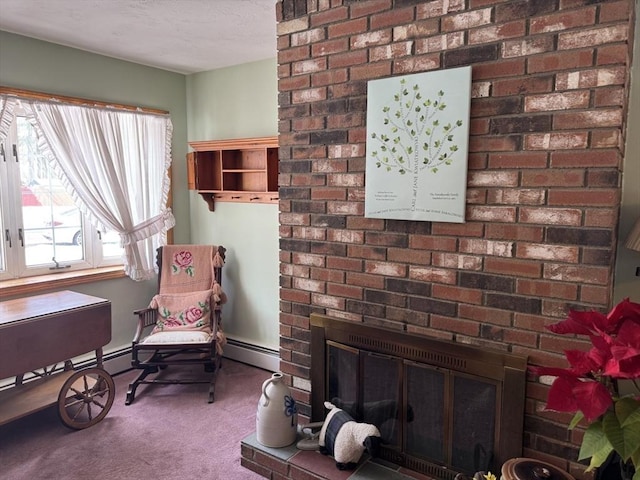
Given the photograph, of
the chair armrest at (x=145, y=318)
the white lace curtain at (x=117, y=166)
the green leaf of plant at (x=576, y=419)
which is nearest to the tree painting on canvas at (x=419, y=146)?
the green leaf of plant at (x=576, y=419)

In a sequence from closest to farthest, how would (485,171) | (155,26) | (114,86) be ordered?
1. (485,171)
2. (155,26)
3. (114,86)

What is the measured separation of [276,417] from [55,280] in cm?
193

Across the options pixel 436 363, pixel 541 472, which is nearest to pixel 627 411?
pixel 541 472

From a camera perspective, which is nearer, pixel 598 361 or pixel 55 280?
pixel 598 361

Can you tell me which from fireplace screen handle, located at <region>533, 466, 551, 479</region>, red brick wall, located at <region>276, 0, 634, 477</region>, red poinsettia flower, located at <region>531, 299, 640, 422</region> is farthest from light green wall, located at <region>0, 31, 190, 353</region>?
red poinsettia flower, located at <region>531, 299, 640, 422</region>

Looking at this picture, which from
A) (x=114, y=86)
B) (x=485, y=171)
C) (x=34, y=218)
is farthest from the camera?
(x=114, y=86)

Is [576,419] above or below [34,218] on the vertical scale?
below

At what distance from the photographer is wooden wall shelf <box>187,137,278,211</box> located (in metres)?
3.32

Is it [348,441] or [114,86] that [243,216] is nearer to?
[114,86]

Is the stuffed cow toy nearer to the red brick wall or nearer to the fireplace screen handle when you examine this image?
the red brick wall

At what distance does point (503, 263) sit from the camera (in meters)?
1.70

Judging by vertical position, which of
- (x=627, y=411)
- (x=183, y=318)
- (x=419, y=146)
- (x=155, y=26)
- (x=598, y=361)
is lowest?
(x=183, y=318)

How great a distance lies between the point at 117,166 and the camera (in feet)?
11.0

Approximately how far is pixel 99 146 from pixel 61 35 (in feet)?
2.37
